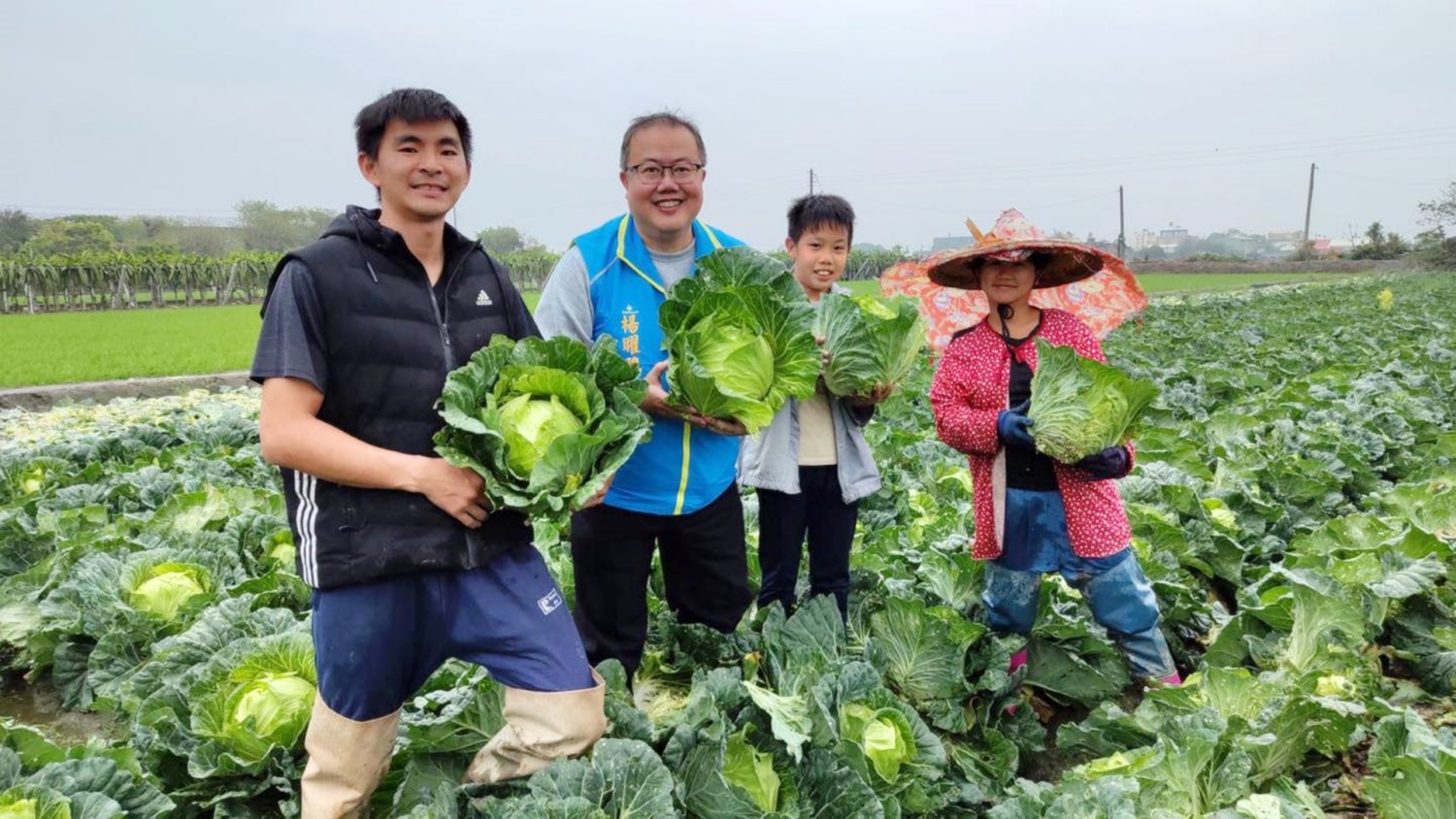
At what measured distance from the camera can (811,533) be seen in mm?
3893

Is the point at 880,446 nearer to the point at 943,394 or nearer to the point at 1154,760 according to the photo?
the point at 943,394

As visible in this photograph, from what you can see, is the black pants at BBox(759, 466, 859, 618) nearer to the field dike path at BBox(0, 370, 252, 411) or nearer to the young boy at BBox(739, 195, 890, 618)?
the young boy at BBox(739, 195, 890, 618)

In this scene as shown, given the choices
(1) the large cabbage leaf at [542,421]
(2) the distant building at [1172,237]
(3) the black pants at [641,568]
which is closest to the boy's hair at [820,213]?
(3) the black pants at [641,568]

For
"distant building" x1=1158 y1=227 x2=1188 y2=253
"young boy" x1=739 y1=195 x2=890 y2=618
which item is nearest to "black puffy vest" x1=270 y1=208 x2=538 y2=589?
"young boy" x1=739 y1=195 x2=890 y2=618

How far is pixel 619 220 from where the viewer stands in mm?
3227

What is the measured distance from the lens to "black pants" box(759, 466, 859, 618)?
3781 mm

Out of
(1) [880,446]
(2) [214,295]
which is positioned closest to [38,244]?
(2) [214,295]

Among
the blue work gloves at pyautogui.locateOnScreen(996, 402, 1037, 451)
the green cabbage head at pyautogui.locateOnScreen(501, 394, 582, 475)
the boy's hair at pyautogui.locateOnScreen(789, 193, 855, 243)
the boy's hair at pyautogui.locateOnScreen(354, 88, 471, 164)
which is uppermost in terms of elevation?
the boy's hair at pyautogui.locateOnScreen(354, 88, 471, 164)

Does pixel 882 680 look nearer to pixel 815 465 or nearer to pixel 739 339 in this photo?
pixel 815 465

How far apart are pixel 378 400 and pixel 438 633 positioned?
2.15ft

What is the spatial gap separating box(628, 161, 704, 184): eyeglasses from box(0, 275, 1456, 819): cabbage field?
1714mm

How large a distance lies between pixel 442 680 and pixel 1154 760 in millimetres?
2445

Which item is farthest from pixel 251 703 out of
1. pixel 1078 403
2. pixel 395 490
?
pixel 1078 403

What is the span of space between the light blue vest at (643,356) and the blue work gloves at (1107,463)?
4.75ft
